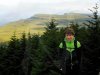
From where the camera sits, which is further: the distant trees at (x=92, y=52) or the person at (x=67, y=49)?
the distant trees at (x=92, y=52)

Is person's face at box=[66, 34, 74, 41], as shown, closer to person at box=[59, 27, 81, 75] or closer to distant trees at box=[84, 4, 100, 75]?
person at box=[59, 27, 81, 75]

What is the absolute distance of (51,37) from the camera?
3506 centimetres

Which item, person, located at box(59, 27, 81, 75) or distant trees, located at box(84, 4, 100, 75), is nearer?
person, located at box(59, 27, 81, 75)

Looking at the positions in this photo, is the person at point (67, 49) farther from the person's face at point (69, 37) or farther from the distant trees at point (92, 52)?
the distant trees at point (92, 52)

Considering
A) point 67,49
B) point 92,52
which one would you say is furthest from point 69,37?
point 92,52

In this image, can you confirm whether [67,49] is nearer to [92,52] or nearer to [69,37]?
[69,37]

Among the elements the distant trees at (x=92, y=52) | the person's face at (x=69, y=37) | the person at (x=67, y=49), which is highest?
the person's face at (x=69, y=37)

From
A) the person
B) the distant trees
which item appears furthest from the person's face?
the distant trees

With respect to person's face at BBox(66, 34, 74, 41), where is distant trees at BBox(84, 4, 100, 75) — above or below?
below

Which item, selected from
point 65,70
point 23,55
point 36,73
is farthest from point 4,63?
point 65,70

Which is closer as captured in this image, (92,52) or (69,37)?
(69,37)

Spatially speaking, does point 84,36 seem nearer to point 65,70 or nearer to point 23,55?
point 65,70

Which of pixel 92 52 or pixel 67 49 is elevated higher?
pixel 67 49

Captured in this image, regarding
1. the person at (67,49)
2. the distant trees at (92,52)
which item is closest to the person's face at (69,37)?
the person at (67,49)
